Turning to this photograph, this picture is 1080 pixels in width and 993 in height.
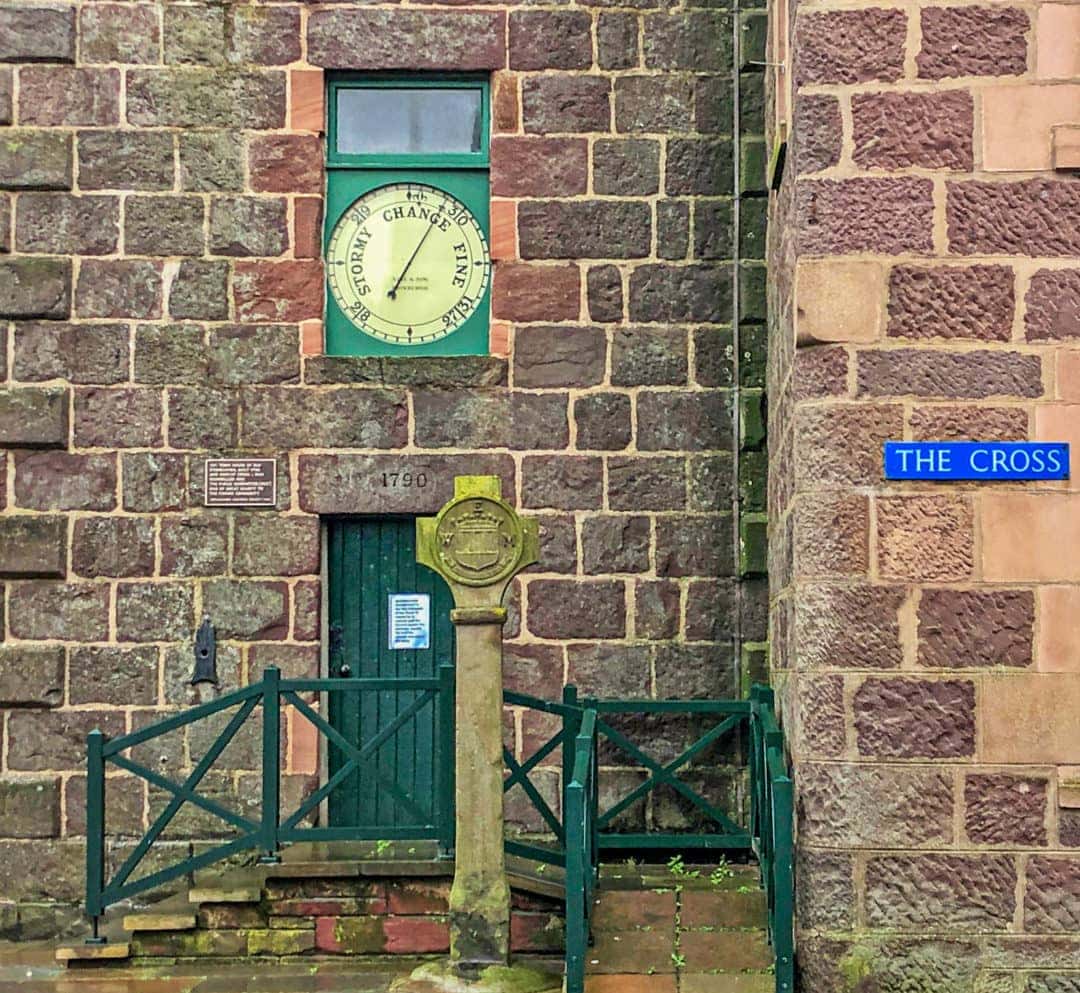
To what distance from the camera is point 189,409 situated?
845 cm

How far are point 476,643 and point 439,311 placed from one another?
2474mm

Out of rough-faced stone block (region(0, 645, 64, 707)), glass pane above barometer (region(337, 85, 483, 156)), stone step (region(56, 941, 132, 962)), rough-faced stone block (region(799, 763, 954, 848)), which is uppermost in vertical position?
glass pane above barometer (region(337, 85, 483, 156))

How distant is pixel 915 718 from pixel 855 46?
A: 2518mm

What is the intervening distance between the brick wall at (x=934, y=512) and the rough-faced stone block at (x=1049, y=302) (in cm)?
1

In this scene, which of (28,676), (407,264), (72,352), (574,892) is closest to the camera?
(574,892)

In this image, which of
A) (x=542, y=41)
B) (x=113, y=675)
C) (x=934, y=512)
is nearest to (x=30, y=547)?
(x=113, y=675)

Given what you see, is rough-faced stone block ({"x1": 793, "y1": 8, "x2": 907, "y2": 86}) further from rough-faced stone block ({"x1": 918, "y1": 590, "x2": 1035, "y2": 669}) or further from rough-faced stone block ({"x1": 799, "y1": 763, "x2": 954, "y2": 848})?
rough-faced stone block ({"x1": 799, "y1": 763, "x2": 954, "y2": 848})

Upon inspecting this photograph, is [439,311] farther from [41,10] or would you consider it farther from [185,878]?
[185,878]

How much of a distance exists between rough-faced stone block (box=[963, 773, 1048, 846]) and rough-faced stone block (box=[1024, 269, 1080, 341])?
63.9 inches

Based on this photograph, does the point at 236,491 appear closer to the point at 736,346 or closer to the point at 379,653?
the point at 379,653

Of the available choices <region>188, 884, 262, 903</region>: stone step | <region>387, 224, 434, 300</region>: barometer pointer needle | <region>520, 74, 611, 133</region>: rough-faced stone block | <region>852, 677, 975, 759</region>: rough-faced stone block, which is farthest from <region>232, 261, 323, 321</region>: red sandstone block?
<region>852, 677, 975, 759</region>: rough-faced stone block

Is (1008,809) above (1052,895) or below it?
above

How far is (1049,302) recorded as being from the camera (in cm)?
634

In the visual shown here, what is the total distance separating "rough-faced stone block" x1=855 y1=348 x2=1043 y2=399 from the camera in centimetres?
632
